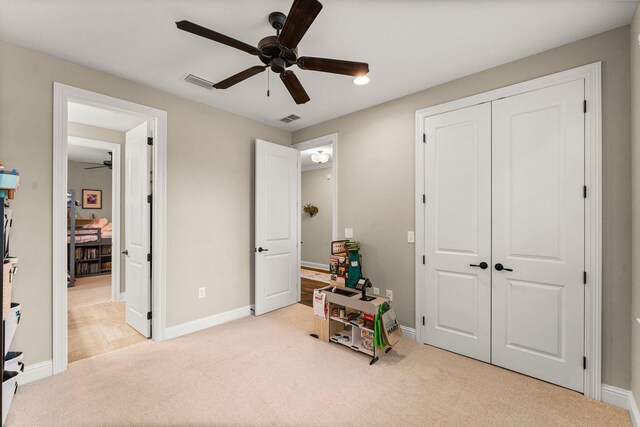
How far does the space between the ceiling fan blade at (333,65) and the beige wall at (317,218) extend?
→ 492 cm

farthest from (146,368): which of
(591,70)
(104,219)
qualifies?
(104,219)

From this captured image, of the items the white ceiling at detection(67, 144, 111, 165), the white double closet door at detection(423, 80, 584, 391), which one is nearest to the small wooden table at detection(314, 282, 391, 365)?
the white double closet door at detection(423, 80, 584, 391)

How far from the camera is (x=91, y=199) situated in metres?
7.11

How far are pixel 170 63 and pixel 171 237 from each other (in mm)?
1743

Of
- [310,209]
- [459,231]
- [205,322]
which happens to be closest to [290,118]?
[459,231]

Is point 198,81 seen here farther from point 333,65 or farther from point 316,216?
point 316,216

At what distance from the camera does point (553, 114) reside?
7.48 ft

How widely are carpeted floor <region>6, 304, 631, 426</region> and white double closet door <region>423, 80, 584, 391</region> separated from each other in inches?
10.5

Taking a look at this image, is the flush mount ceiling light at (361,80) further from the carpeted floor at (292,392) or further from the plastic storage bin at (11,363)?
the plastic storage bin at (11,363)

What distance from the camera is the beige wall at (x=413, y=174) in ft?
6.61

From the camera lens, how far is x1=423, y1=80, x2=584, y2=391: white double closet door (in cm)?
220

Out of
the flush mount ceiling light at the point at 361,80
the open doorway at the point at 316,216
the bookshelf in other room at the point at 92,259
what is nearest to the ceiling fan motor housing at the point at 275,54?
the flush mount ceiling light at the point at 361,80

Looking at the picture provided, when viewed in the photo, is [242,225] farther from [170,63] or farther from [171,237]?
[170,63]

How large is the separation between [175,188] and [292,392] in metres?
2.39
